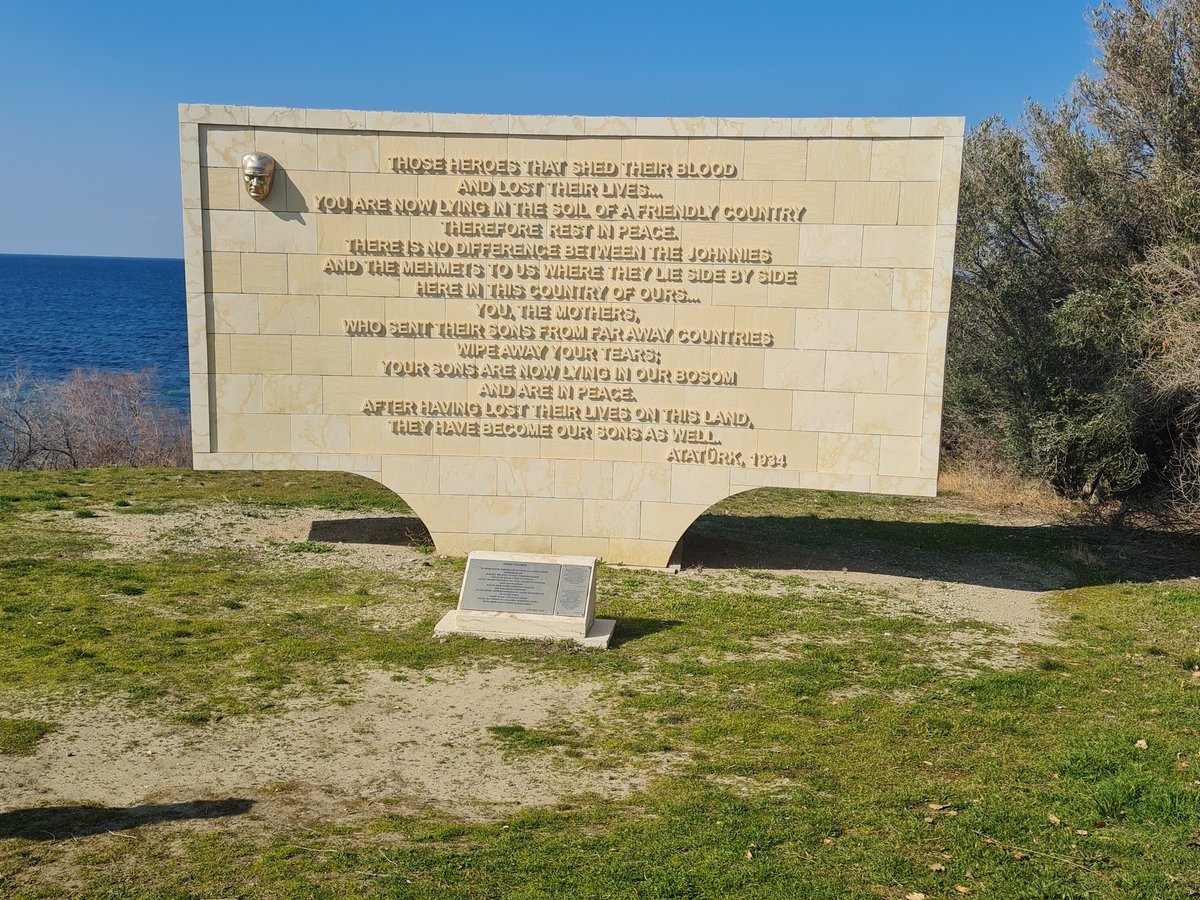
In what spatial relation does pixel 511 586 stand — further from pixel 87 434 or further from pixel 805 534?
pixel 87 434

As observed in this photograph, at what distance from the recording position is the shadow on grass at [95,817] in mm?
6789

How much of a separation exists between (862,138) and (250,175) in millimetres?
7931

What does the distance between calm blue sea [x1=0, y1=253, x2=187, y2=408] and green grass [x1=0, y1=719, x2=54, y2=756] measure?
25.5m

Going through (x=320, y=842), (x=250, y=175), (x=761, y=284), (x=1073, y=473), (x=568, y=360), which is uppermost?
(x=250, y=175)

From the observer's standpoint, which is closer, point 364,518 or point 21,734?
point 21,734

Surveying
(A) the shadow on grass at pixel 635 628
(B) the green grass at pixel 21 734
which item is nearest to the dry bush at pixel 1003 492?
(A) the shadow on grass at pixel 635 628

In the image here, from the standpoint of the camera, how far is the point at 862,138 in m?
13.0

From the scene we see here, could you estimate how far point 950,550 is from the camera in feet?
53.7

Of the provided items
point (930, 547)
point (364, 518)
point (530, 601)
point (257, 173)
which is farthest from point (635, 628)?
point (257, 173)

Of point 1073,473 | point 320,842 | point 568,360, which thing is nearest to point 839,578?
point 568,360

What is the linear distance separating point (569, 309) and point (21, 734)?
8.13 metres

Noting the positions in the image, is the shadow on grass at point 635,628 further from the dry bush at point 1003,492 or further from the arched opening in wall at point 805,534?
the dry bush at point 1003,492

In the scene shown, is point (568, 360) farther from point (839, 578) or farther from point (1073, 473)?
point (1073, 473)

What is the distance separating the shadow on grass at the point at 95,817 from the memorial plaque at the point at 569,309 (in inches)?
289
